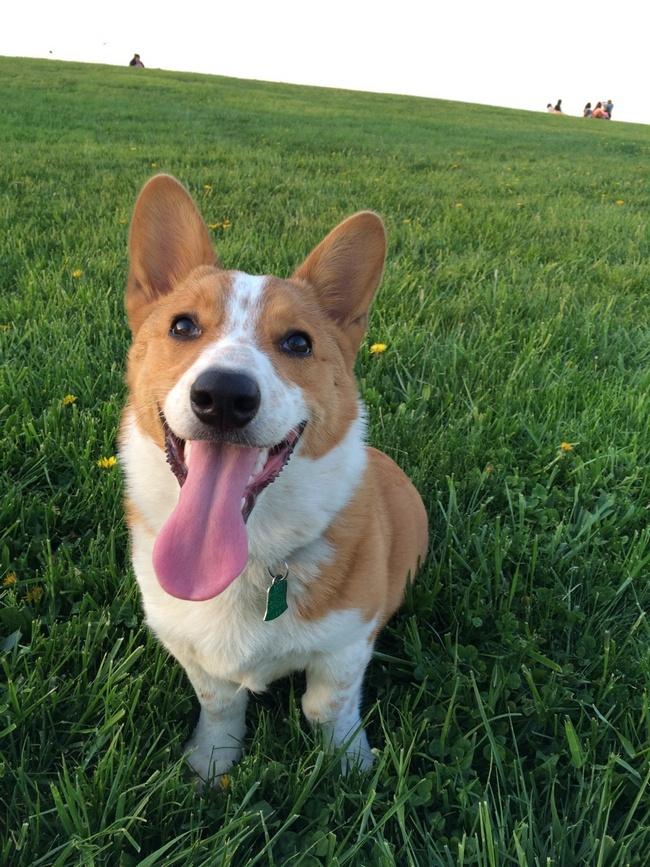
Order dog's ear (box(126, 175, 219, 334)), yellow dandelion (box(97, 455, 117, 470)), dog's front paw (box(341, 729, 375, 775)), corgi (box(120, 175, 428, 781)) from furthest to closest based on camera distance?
yellow dandelion (box(97, 455, 117, 470)), dog's ear (box(126, 175, 219, 334)), dog's front paw (box(341, 729, 375, 775)), corgi (box(120, 175, 428, 781))

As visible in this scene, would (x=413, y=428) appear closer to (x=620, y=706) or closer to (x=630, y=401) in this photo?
(x=630, y=401)

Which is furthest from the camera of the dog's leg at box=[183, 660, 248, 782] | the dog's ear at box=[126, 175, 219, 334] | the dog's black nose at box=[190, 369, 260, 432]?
the dog's ear at box=[126, 175, 219, 334]

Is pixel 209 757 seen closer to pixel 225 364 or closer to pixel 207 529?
pixel 207 529

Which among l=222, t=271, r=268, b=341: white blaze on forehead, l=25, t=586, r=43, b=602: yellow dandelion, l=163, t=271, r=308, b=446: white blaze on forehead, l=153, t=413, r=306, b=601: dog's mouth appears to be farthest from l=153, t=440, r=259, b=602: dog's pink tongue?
l=25, t=586, r=43, b=602: yellow dandelion

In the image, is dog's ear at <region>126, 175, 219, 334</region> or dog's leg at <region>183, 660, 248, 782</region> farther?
dog's ear at <region>126, 175, 219, 334</region>

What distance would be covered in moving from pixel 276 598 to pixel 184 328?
3.01 feet

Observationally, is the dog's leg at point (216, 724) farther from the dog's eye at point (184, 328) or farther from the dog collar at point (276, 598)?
the dog's eye at point (184, 328)

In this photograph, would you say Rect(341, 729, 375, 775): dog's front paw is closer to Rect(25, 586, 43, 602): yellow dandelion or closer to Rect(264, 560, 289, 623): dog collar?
Rect(264, 560, 289, 623): dog collar

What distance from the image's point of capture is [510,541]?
2549 millimetres

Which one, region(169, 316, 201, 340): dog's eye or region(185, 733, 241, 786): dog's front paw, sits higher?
region(169, 316, 201, 340): dog's eye

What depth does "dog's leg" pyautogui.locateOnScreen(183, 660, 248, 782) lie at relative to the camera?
1.96 meters

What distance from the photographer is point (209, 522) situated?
1.76 metres

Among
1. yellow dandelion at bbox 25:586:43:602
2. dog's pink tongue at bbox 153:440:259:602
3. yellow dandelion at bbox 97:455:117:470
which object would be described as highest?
dog's pink tongue at bbox 153:440:259:602

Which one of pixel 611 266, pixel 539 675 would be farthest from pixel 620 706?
pixel 611 266
